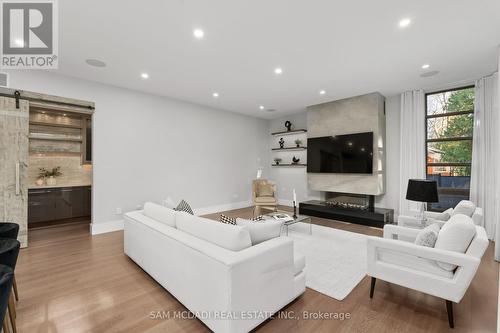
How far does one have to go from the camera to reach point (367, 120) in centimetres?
518

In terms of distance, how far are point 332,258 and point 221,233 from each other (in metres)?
2.07

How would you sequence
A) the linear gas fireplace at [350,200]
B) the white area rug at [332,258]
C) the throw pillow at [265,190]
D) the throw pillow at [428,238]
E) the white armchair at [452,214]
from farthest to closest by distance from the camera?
the throw pillow at [265,190], the linear gas fireplace at [350,200], the white armchair at [452,214], the white area rug at [332,258], the throw pillow at [428,238]

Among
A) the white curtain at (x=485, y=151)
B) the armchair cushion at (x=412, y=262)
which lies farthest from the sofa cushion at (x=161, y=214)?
the white curtain at (x=485, y=151)

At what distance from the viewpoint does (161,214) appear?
107 inches

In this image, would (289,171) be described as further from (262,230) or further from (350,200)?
(262,230)

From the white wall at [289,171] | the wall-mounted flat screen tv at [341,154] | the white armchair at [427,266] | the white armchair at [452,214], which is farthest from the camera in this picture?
the white wall at [289,171]

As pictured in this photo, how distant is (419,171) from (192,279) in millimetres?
5187

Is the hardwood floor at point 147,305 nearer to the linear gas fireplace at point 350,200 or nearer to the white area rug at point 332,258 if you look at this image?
the white area rug at point 332,258

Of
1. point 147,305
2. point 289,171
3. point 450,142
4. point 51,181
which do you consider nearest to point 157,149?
point 51,181

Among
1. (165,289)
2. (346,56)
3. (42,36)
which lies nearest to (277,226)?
Result: (165,289)

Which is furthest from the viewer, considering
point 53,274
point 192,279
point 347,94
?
point 347,94

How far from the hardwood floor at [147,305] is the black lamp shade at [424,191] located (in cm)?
106

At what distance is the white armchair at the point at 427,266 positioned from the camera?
1814 millimetres

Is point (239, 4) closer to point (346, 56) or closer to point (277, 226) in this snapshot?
point (346, 56)
